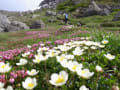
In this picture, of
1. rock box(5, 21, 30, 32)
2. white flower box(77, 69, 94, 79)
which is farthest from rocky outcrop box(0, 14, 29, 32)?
white flower box(77, 69, 94, 79)

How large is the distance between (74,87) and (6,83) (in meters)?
0.93

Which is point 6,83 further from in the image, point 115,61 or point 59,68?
point 115,61

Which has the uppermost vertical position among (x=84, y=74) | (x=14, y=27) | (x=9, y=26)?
(x=84, y=74)

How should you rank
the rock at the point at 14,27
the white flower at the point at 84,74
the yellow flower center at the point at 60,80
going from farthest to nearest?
the rock at the point at 14,27 < the white flower at the point at 84,74 < the yellow flower center at the point at 60,80

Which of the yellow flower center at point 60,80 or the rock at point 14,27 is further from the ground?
the yellow flower center at point 60,80

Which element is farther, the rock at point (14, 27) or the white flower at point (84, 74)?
the rock at point (14, 27)

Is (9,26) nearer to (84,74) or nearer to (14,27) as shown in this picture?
(14,27)

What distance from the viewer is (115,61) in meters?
2.47

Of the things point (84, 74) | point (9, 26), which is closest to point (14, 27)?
point (9, 26)

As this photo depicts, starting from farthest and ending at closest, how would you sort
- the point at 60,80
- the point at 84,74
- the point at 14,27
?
1. the point at 14,27
2. the point at 84,74
3. the point at 60,80

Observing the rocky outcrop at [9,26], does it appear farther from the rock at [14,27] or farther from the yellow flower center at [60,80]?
the yellow flower center at [60,80]

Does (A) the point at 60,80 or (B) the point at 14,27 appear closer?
(A) the point at 60,80

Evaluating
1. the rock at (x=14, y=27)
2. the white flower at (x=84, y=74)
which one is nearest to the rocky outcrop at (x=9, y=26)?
the rock at (x=14, y=27)

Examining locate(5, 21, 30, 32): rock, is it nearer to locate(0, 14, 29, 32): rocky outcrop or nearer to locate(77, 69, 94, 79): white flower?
locate(0, 14, 29, 32): rocky outcrop
